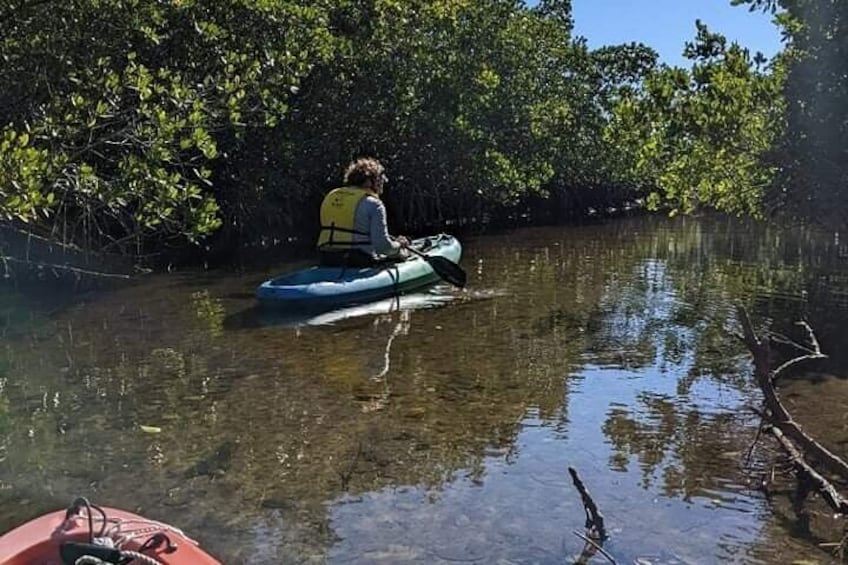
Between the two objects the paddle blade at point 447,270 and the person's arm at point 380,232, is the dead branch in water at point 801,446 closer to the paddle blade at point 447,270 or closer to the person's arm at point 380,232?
the person's arm at point 380,232

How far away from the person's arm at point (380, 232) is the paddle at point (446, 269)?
546mm

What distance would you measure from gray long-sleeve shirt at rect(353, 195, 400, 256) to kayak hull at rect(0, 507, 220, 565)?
694 centimetres

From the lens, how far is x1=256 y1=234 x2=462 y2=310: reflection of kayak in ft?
31.8

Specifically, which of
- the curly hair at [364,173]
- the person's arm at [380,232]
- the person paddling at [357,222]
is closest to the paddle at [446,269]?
the person's arm at [380,232]

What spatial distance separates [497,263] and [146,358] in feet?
26.5

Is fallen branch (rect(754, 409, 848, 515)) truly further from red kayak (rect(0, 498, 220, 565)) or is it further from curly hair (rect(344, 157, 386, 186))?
curly hair (rect(344, 157, 386, 186))

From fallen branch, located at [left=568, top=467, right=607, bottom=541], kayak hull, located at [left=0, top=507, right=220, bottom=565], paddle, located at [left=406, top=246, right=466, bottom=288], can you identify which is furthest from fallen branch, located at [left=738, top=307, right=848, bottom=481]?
paddle, located at [left=406, top=246, right=466, bottom=288]

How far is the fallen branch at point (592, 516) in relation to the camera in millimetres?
4125

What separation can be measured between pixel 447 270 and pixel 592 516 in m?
6.99

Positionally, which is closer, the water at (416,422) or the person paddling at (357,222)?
the water at (416,422)

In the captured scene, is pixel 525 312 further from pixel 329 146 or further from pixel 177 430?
pixel 329 146

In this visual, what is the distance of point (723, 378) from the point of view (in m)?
7.35

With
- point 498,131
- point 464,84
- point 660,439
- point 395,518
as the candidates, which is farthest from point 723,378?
point 498,131

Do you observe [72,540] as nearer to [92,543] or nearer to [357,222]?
[92,543]
